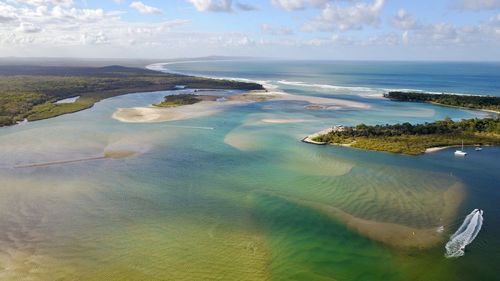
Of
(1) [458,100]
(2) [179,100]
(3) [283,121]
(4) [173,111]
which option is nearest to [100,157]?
(3) [283,121]

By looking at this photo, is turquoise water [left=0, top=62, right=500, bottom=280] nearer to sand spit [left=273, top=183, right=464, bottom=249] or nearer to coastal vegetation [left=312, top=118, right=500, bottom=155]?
sand spit [left=273, top=183, right=464, bottom=249]

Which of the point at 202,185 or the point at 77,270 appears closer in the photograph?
the point at 77,270

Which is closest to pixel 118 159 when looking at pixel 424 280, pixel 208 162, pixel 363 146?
pixel 208 162

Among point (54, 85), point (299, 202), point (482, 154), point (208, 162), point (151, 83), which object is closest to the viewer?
point (299, 202)

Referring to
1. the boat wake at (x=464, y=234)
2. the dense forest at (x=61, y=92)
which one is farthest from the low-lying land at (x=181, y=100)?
the boat wake at (x=464, y=234)

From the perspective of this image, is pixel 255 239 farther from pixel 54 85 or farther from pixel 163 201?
pixel 54 85

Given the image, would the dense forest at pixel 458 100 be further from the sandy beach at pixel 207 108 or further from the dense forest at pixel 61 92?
the dense forest at pixel 61 92

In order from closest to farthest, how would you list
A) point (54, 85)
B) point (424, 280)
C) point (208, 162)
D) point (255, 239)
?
point (424, 280), point (255, 239), point (208, 162), point (54, 85)
